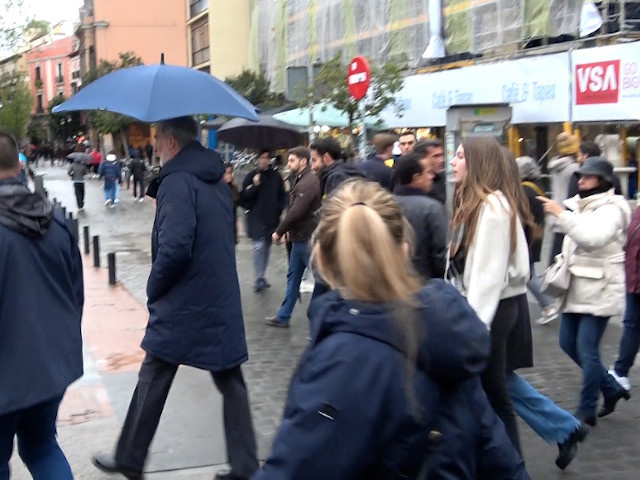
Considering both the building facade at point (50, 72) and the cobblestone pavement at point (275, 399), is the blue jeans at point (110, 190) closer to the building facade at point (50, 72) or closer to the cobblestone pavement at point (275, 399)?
the cobblestone pavement at point (275, 399)

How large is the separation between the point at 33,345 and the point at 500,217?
2.13 m

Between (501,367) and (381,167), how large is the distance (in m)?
3.84

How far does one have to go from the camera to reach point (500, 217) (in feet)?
13.6

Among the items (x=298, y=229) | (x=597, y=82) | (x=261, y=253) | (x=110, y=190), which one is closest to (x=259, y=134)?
(x=261, y=253)

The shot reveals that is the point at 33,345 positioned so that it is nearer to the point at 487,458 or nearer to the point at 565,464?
the point at 487,458

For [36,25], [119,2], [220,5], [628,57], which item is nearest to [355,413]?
[628,57]

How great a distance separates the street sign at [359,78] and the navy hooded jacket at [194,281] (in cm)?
820

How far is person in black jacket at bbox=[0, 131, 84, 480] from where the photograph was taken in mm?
3613

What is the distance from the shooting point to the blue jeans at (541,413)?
4598 mm

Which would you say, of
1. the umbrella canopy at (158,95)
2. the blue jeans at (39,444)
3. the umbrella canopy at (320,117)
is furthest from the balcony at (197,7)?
the blue jeans at (39,444)

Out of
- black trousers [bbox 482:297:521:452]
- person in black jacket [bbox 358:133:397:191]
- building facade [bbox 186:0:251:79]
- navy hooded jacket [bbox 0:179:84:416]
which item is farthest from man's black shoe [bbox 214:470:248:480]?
building facade [bbox 186:0:251:79]

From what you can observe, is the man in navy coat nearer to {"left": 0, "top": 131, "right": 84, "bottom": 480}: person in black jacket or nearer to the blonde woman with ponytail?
{"left": 0, "top": 131, "right": 84, "bottom": 480}: person in black jacket

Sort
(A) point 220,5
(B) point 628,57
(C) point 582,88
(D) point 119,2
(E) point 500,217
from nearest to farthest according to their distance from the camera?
(E) point 500,217
(B) point 628,57
(C) point 582,88
(A) point 220,5
(D) point 119,2

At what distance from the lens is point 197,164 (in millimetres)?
4516
